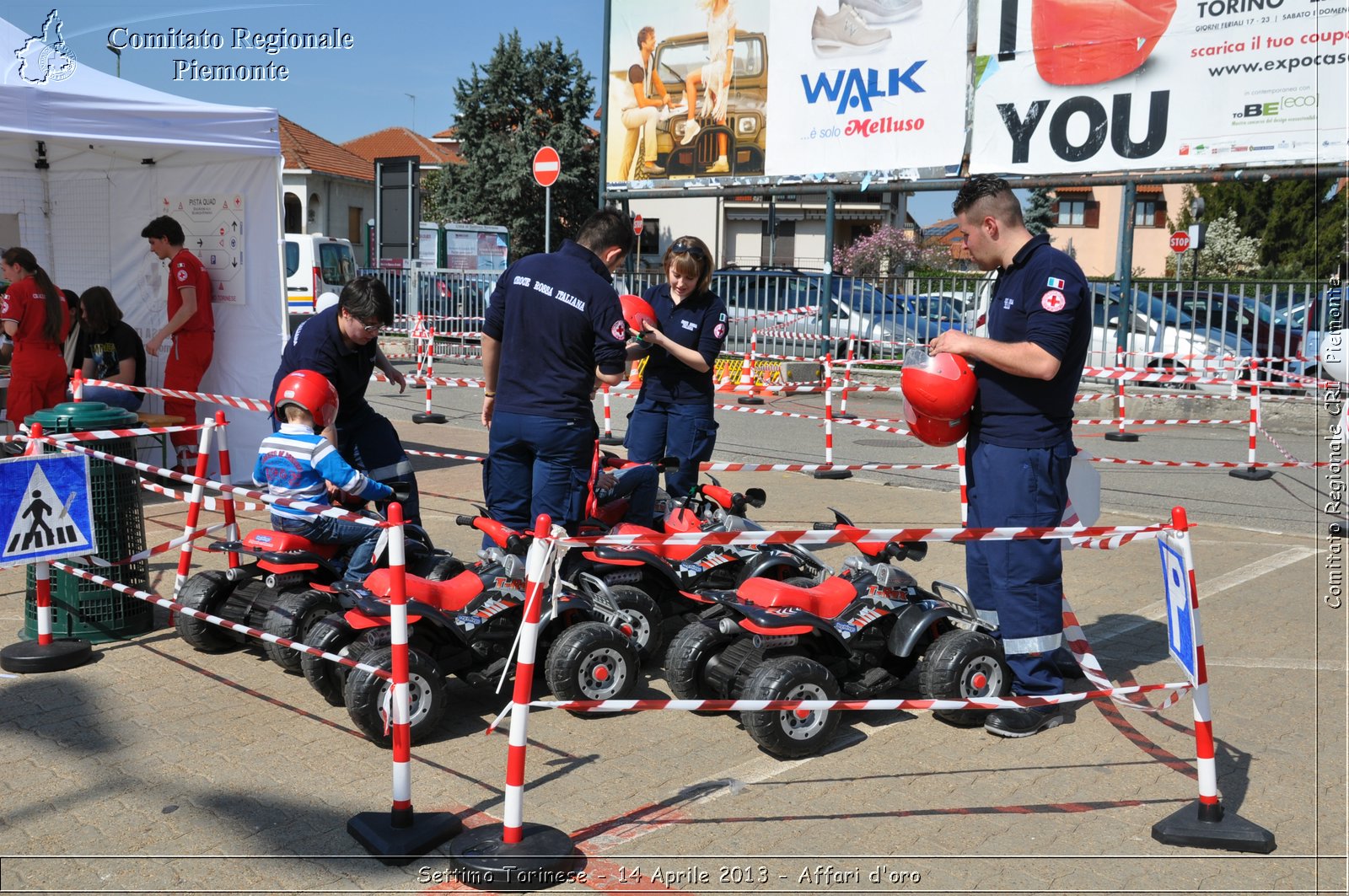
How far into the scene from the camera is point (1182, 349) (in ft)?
53.1

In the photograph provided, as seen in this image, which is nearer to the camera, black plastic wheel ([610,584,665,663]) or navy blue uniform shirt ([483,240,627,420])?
navy blue uniform shirt ([483,240,627,420])

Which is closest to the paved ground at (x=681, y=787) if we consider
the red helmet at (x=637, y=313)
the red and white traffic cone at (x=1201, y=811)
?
the red and white traffic cone at (x=1201, y=811)

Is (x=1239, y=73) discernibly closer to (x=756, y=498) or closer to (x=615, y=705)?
(x=756, y=498)

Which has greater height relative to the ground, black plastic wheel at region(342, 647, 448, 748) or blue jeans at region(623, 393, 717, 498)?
blue jeans at region(623, 393, 717, 498)

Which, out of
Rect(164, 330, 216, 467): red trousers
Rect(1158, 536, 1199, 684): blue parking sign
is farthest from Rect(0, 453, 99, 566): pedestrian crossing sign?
Rect(1158, 536, 1199, 684): blue parking sign

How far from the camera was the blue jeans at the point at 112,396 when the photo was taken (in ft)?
29.7

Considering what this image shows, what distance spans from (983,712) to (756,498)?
194 centimetres

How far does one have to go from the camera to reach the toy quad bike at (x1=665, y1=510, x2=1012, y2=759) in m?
4.52

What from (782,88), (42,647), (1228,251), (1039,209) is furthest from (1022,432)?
(1039,209)

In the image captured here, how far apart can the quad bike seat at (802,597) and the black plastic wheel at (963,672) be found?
416 mm

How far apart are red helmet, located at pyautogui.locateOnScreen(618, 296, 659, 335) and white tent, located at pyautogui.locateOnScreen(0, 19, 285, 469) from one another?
4.16m

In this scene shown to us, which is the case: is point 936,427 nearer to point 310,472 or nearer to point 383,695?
point 383,695

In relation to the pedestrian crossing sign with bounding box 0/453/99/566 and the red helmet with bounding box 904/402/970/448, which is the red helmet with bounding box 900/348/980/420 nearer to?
the red helmet with bounding box 904/402/970/448

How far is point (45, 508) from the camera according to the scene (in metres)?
5.30
